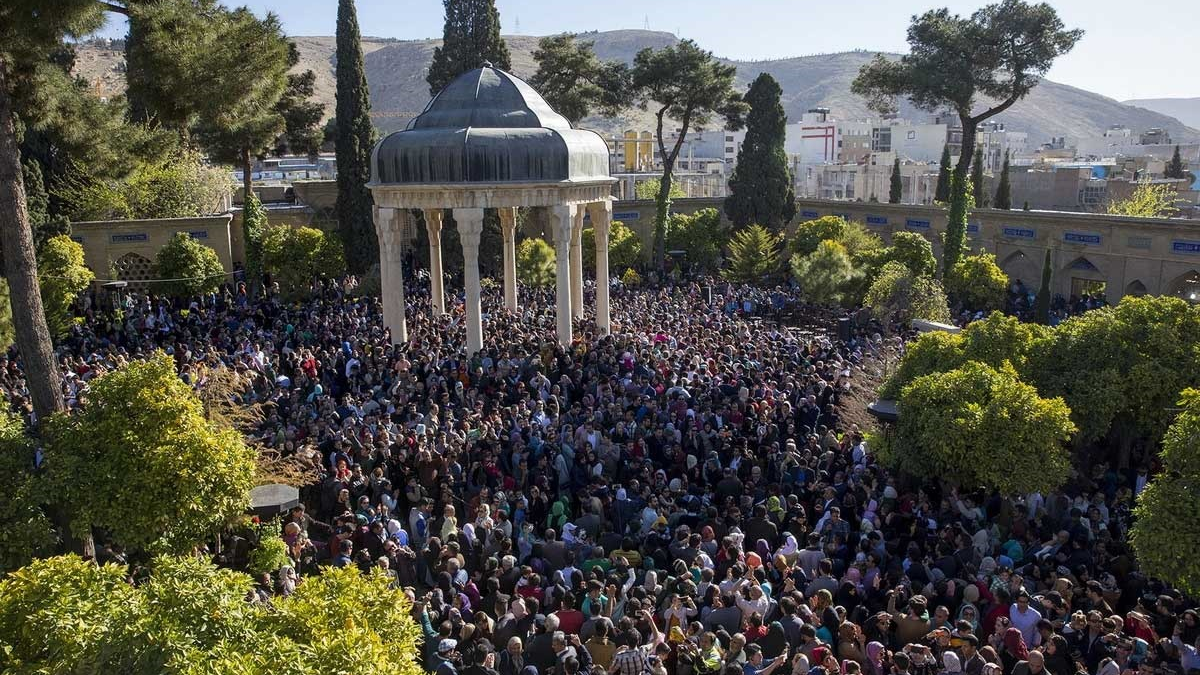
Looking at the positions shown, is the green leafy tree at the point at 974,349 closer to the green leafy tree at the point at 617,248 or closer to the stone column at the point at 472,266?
the stone column at the point at 472,266

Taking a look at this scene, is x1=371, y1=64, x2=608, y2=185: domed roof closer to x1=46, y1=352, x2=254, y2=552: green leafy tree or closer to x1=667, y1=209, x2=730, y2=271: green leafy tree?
x1=46, y1=352, x2=254, y2=552: green leafy tree

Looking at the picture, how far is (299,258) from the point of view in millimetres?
32656

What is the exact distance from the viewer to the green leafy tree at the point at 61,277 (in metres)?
25.0

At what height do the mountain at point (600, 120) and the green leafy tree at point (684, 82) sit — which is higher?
the mountain at point (600, 120)

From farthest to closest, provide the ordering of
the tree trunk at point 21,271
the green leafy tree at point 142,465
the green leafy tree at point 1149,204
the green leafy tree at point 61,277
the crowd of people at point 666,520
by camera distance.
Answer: the green leafy tree at point 1149,204
the green leafy tree at point 61,277
the tree trunk at point 21,271
the green leafy tree at point 142,465
the crowd of people at point 666,520

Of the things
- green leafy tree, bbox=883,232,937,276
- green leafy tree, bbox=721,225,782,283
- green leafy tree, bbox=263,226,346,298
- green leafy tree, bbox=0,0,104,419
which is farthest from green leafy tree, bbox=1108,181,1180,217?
green leafy tree, bbox=0,0,104,419

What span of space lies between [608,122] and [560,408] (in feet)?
454

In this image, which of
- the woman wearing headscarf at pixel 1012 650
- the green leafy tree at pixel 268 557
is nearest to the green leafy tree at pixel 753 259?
the green leafy tree at pixel 268 557

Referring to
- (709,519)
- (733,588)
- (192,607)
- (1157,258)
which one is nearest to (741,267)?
(1157,258)

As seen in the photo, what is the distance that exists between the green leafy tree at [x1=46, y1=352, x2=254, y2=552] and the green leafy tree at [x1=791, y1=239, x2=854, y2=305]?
22.2 metres

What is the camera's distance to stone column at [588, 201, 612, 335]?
79.7 ft

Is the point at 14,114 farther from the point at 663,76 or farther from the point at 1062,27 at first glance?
the point at 1062,27

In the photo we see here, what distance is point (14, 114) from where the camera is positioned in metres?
13.6

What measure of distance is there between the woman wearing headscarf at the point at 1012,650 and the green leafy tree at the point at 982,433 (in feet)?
13.3
